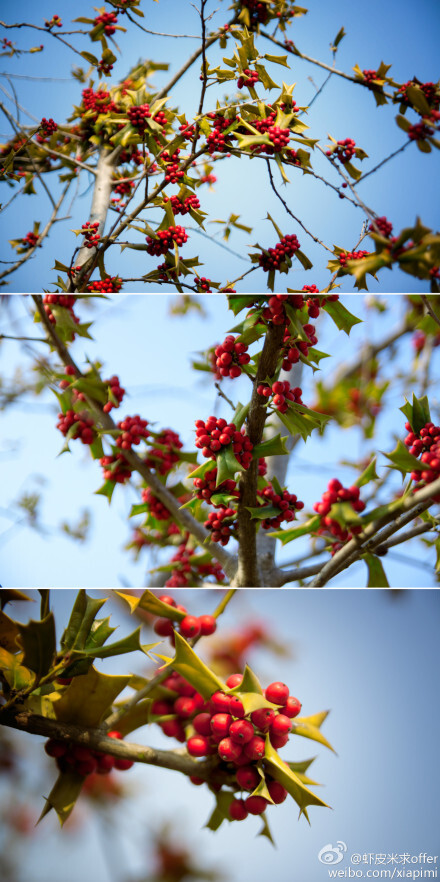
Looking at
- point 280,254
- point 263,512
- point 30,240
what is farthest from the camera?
point 30,240

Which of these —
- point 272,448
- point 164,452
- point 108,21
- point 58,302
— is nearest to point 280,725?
point 272,448

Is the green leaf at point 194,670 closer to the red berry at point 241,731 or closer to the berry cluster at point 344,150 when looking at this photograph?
the red berry at point 241,731

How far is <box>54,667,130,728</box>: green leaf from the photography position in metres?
0.80

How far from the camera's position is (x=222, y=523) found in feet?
3.28

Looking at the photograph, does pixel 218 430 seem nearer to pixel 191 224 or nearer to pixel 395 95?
pixel 191 224

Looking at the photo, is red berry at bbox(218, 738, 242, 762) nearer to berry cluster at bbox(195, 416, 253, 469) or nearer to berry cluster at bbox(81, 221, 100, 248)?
berry cluster at bbox(195, 416, 253, 469)

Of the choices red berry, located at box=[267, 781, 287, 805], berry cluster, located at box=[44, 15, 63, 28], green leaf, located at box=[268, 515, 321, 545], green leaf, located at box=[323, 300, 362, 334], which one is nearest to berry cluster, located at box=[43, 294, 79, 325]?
green leaf, located at box=[323, 300, 362, 334]

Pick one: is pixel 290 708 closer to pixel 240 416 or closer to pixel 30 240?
pixel 240 416

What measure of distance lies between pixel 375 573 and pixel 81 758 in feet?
1.53

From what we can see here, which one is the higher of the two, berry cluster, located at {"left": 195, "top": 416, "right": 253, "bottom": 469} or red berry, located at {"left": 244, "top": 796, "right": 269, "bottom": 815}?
berry cluster, located at {"left": 195, "top": 416, "right": 253, "bottom": 469}

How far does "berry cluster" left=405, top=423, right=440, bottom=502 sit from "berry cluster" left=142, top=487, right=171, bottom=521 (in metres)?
0.47

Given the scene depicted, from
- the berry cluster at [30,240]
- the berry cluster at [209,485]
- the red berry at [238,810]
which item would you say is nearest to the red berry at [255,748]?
the red berry at [238,810]

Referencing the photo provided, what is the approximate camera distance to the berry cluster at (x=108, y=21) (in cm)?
152

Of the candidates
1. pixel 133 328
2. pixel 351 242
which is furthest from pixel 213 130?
pixel 133 328
